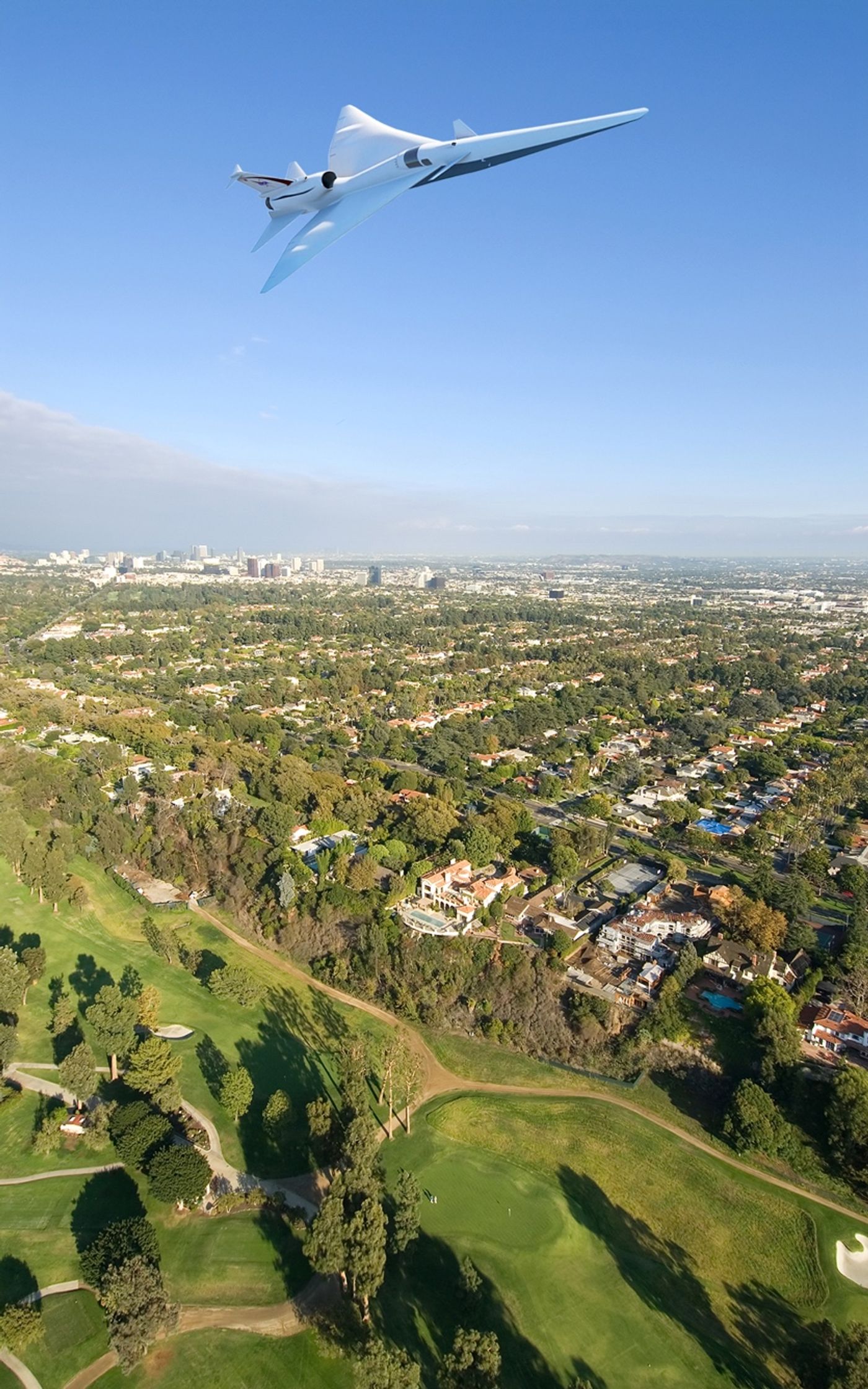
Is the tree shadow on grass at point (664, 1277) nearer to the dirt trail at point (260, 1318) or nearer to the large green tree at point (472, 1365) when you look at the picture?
the large green tree at point (472, 1365)

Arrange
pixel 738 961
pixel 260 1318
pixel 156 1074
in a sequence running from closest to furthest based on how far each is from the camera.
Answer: pixel 260 1318 < pixel 156 1074 < pixel 738 961

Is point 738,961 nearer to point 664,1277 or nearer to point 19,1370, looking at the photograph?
point 664,1277

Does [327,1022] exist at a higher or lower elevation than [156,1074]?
lower

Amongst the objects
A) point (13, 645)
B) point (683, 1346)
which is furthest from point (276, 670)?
point (683, 1346)

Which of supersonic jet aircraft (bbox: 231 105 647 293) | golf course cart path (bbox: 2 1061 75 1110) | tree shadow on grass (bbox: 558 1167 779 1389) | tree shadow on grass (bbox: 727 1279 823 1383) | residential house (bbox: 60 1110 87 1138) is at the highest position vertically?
supersonic jet aircraft (bbox: 231 105 647 293)

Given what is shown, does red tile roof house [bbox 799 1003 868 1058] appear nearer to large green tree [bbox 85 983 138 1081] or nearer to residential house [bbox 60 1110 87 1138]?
large green tree [bbox 85 983 138 1081]

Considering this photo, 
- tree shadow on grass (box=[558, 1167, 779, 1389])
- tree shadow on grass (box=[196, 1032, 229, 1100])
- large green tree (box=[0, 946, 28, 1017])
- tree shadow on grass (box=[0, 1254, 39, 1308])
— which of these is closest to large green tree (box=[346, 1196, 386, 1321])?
tree shadow on grass (box=[558, 1167, 779, 1389])

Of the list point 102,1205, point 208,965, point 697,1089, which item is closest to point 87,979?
point 208,965
